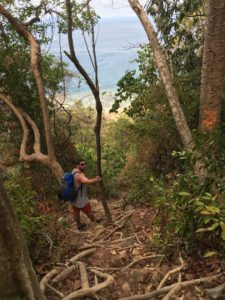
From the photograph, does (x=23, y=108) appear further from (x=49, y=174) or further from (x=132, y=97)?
(x=132, y=97)

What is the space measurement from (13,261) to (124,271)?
2.54 m

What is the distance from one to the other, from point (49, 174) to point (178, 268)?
8.23 meters

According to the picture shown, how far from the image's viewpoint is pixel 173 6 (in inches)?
440

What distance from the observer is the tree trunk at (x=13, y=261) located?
3.18 metres

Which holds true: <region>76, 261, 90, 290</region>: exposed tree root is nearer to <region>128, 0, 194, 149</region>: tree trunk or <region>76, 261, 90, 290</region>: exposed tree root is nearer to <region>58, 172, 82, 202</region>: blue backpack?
<region>58, 172, 82, 202</region>: blue backpack

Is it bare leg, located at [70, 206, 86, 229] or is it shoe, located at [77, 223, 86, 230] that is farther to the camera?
shoe, located at [77, 223, 86, 230]

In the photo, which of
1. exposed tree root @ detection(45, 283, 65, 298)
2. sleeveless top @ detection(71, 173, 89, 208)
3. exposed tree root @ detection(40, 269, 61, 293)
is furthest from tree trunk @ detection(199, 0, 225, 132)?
exposed tree root @ detection(45, 283, 65, 298)

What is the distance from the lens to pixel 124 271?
5.57 metres

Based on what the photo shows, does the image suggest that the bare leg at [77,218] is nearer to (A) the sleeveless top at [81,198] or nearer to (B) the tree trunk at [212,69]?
(A) the sleeveless top at [81,198]

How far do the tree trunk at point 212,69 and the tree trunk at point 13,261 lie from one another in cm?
395

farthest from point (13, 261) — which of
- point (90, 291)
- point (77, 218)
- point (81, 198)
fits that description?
point (77, 218)

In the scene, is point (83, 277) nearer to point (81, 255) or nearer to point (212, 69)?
point (81, 255)

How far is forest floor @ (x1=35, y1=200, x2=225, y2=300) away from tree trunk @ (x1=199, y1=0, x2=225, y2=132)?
2.19 meters

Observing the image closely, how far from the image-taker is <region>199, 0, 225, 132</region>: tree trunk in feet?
21.5
